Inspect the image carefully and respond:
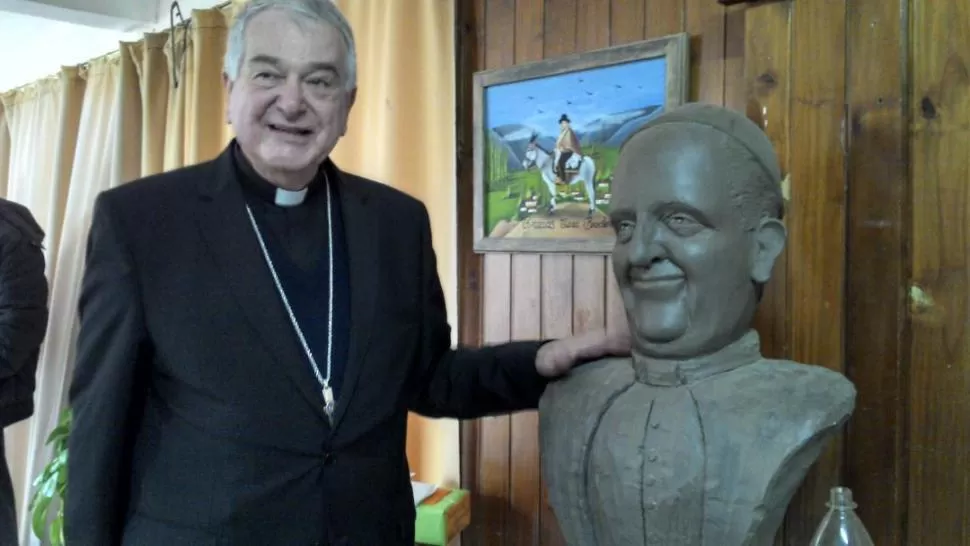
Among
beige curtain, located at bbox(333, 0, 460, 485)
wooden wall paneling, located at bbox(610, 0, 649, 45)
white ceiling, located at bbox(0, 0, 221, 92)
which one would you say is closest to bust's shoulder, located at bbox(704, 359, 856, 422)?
wooden wall paneling, located at bbox(610, 0, 649, 45)

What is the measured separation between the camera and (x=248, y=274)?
130 cm

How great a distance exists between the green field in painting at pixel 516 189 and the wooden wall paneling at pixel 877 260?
618mm

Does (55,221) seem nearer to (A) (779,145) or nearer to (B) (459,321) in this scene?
(B) (459,321)

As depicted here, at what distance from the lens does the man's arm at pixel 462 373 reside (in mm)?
1419

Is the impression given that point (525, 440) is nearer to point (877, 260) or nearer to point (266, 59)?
point (877, 260)

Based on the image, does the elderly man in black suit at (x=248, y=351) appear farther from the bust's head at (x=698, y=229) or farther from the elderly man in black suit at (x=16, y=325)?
the elderly man in black suit at (x=16, y=325)

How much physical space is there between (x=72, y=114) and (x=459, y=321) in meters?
2.76

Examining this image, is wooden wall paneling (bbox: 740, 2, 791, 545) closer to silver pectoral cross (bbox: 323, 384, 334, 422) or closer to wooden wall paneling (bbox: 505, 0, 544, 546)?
wooden wall paneling (bbox: 505, 0, 544, 546)

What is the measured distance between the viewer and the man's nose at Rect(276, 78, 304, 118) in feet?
4.17

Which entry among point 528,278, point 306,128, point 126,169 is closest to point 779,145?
point 528,278

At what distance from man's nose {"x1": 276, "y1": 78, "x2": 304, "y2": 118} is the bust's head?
55 centimetres

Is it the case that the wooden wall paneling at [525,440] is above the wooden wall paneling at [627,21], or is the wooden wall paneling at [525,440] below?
below

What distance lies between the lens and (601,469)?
1.18m

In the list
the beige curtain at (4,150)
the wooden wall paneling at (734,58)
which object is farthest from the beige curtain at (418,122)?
the beige curtain at (4,150)
